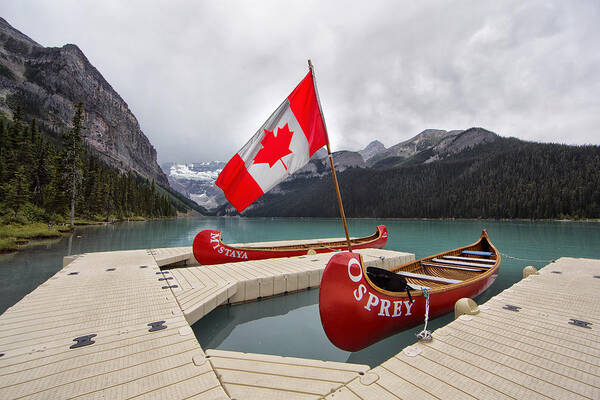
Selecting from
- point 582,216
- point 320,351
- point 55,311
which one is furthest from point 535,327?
point 582,216

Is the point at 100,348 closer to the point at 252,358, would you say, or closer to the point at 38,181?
the point at 252,358

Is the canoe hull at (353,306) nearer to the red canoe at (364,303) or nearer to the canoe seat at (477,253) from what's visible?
the red canoe at (364,303)

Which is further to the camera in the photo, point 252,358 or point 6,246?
point 6,246


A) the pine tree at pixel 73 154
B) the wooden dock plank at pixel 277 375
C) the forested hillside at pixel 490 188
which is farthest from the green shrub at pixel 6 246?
the forested hillside at pixel 490 188

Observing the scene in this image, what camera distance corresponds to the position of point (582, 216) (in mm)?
83875

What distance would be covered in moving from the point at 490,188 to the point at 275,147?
13381 cm

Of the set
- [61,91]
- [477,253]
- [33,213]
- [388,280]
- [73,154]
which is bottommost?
[477,253]

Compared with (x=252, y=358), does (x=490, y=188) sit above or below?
above

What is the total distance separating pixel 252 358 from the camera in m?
3.86

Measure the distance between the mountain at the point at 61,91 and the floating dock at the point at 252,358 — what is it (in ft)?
525

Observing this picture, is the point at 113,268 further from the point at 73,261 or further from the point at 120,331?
the point at 120,331

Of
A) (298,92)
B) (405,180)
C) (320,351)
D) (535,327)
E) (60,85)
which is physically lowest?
(320,351)

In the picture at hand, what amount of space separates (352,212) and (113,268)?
150 meters

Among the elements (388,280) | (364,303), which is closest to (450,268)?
(388,280)
